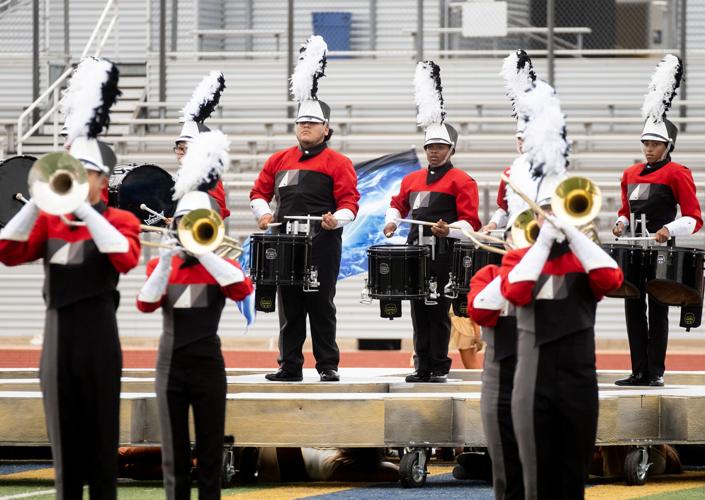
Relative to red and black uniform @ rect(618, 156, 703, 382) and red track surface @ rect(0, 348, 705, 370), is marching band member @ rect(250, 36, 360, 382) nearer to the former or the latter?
red and black uniform @ rect(618, 156, 703, 382)

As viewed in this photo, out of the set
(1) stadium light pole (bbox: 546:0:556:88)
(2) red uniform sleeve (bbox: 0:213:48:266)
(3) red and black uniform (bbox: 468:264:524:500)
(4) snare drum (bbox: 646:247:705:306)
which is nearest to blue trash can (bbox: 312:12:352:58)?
(1) stadium light pole (bbox: 546:0:556:88)

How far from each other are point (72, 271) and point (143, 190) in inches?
155

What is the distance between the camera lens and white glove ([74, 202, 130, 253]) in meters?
6.34

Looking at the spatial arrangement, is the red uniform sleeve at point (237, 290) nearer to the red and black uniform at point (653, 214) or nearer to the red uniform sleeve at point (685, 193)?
the red and black uniform at point (653, 214)

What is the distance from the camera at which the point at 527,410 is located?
625 cm

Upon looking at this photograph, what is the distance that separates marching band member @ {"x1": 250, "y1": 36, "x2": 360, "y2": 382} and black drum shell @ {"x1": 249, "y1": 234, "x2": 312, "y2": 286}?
0.17 meters

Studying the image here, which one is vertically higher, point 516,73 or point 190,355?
point 516,73

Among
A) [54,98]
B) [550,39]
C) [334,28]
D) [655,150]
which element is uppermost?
[334,28]

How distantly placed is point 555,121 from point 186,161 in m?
1.81

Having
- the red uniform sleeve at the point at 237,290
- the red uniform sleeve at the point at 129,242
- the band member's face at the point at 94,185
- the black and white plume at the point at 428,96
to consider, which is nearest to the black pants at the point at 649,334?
the black and white plume at the point at 428,96

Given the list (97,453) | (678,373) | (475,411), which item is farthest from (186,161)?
(678,373)

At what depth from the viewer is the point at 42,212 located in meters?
6.52

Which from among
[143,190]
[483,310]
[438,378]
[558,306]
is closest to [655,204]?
[438,378]

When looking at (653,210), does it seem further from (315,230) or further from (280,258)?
(280,258)
